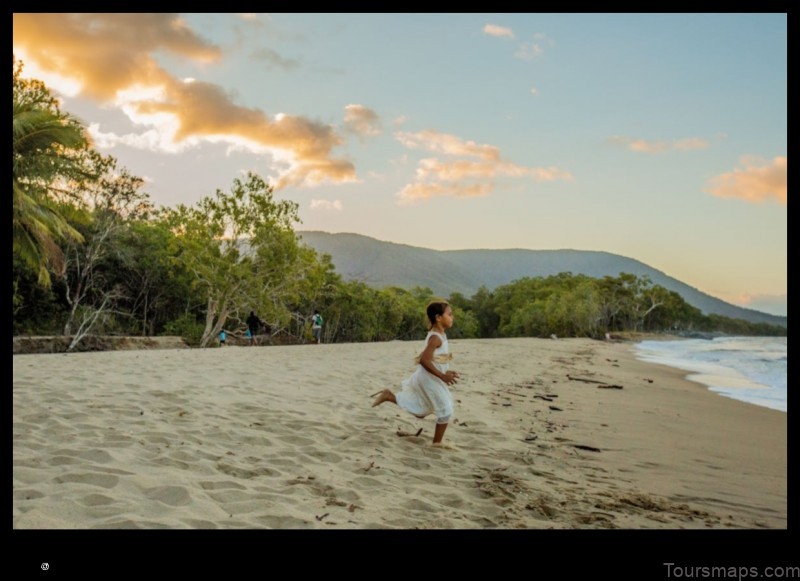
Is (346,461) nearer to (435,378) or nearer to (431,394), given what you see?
(431,394)

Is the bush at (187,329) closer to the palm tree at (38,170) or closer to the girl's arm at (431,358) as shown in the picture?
the palm tree at (38,170)

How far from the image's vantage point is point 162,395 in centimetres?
639

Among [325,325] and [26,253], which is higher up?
[26,253]

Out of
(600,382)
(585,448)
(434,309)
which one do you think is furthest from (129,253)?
(585,448)

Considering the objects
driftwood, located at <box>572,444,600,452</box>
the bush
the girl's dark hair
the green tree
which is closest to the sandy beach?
driftwood, located at <box>572,444,600,452</box>

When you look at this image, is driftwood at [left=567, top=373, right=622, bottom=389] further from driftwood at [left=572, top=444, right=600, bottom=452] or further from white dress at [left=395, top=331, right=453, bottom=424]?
white dress at [left=395, top=331, right=453, bottom=424]

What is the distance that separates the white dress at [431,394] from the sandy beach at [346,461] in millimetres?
305

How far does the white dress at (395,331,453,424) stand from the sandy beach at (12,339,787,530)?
1.00 ft

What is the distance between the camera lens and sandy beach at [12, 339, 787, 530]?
10.3ft

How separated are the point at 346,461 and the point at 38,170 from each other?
13782mm

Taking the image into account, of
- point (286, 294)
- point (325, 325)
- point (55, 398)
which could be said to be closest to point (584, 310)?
point (325, 325)

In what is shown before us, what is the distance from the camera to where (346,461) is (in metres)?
4.34
